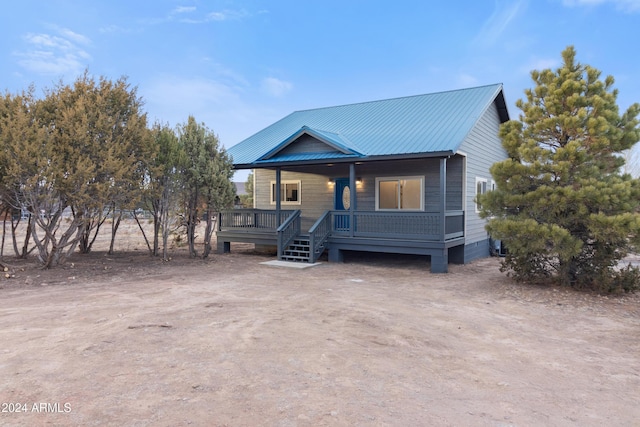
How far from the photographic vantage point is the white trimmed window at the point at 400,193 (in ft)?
45.9

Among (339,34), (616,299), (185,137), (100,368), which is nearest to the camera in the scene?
(100,368)

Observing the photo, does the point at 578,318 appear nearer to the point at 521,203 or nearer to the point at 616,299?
the point at 616,299

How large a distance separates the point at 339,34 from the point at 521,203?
25.9 metres

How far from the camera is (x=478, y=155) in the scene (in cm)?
1473

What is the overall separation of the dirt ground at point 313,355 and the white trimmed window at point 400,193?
208 inches

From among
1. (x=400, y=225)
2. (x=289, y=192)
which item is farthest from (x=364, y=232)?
(x=289, y=192)

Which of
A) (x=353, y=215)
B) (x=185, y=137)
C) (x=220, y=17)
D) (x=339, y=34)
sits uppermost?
(x=339, y=34)

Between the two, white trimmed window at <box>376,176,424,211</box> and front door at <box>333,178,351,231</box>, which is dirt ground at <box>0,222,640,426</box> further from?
front door at <box>333,178,351,231</box>

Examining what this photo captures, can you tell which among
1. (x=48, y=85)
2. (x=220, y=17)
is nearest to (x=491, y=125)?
(x=48, y=85)

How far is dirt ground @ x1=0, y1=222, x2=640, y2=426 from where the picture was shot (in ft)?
11.2

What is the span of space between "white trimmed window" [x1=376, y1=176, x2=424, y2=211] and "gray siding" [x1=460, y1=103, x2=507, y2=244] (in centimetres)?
159

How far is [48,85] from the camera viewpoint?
1080cm

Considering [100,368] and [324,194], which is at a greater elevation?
[324,194]

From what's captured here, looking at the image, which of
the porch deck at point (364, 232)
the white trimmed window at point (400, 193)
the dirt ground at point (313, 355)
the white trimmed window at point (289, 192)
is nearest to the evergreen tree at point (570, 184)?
the dirt ground at point (313, 355)
